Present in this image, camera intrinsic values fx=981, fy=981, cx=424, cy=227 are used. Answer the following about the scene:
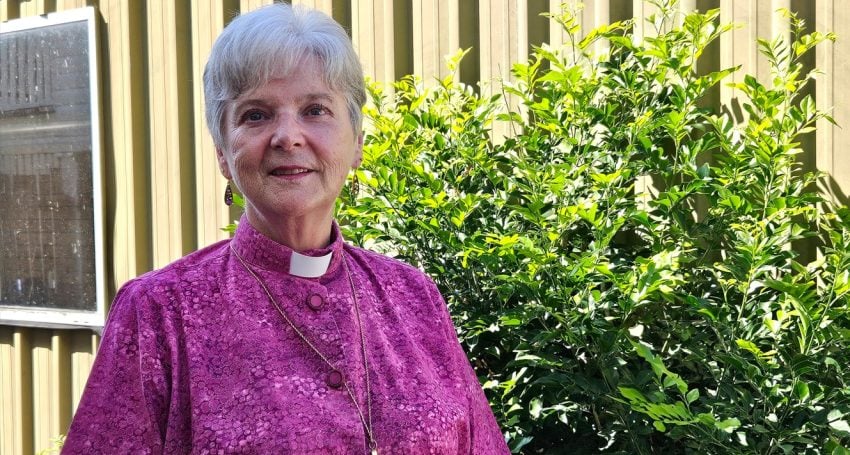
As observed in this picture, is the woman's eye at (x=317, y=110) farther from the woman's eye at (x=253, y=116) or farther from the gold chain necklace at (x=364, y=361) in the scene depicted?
the gold chain necklace at (x=364, y=361)

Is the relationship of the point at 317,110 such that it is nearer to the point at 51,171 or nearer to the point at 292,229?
the point at 292,229

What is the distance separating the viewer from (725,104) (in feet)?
9.75

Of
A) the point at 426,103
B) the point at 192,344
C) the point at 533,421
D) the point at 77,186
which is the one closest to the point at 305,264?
the point at 192,344

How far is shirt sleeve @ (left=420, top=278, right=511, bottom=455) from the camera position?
71.6 inches

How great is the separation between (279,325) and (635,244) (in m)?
1.64

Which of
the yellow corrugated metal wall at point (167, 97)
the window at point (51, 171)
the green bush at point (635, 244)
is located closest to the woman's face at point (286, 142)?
the green bush at point (635, 244)

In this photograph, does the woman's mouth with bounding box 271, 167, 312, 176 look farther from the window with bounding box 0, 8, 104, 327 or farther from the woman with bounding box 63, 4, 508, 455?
the window with bounding box 0, 8, 104, 327

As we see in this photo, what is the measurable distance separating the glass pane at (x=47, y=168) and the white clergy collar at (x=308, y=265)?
3.45 metres

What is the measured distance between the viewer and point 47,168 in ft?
16.5

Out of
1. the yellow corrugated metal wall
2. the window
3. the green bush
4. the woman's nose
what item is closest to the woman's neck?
the woman's nose

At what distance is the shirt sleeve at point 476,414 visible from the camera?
1817 millimetres

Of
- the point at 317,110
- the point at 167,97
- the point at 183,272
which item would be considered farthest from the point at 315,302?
the point at 167,97

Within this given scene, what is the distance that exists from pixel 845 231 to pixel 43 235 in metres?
3.98

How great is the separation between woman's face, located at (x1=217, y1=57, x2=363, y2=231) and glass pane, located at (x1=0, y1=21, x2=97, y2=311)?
11.5ft
